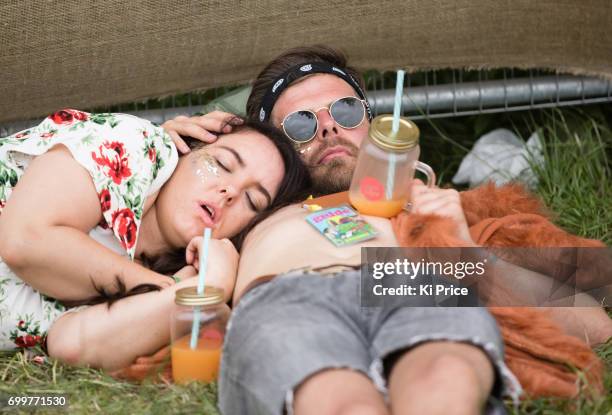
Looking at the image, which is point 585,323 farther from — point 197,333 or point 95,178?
point 95,178

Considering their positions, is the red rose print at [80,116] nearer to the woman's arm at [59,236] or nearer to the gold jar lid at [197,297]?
the woman's arm at [59,236]

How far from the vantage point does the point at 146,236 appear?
237 centimetres

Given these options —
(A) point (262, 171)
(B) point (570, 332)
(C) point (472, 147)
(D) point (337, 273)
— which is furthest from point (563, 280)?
(C) point (472, 147)

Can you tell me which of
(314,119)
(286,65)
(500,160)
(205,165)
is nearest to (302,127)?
(314,119)

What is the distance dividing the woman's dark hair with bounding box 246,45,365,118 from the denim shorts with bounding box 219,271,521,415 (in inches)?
45.2

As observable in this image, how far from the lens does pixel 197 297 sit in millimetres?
1931

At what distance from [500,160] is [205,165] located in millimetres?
Result: 1583

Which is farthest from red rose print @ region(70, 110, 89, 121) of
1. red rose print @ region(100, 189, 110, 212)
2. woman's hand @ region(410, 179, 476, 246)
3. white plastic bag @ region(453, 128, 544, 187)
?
white plastic bag @ region(453, 128, 544, 187)

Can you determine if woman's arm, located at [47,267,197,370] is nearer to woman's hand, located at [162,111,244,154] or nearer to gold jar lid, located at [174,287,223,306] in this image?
gold jar lid, located at [174,287,223,306]

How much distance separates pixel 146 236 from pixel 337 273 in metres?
0.67

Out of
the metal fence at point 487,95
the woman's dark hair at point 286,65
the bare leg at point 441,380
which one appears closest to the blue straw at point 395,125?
the bare leg at point 441,380

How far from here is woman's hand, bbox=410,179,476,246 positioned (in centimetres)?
209

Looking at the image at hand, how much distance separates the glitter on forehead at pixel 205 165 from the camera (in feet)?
7.57

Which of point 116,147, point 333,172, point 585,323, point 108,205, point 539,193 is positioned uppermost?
point 116,147
